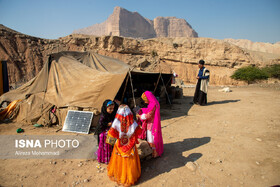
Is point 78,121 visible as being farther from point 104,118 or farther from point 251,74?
point 251,74

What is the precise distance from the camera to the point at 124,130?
231 cm

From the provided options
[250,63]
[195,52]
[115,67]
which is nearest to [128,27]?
[195,52]

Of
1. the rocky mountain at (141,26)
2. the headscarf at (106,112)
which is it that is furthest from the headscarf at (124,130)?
the rocky mountain at (141,26)

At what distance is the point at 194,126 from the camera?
15.6ft

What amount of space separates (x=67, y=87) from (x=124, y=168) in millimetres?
4178

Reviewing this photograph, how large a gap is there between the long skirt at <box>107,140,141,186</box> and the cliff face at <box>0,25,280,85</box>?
23.4 metres

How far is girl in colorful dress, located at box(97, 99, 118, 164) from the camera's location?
276cm

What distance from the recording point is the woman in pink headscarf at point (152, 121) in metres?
2.91

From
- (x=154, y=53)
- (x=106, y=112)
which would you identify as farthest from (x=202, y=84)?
(x=154, y=53)

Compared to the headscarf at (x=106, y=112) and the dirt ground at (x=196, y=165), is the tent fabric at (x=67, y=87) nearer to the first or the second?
the dirt ground at (x=196, y=165)

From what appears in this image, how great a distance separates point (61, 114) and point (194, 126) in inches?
160

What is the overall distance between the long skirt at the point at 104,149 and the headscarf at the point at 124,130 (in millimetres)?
491

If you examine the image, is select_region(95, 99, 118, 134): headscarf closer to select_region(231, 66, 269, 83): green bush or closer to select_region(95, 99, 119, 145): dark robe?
select_region(95, 99, 119, 145): dark robe

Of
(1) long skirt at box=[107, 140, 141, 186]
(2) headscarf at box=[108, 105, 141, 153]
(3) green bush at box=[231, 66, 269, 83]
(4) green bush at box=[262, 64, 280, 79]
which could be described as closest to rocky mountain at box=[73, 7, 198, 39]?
(3) green bush at box=[231, 66, 269, 83]
